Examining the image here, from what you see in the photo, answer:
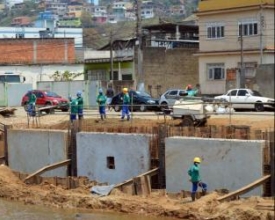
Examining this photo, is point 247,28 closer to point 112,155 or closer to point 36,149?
point 36,149

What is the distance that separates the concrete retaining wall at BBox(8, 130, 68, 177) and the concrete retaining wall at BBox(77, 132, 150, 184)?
42.8 inches

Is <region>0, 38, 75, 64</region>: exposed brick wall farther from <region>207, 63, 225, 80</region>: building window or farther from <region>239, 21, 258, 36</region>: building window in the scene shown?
<region>239, 21, 258, 36</region>: building window

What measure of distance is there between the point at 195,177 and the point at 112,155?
5.08m

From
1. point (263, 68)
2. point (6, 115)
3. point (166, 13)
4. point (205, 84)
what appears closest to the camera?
point (263, 68)

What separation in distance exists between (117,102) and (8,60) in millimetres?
24258

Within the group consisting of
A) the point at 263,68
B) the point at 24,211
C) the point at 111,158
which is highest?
the point at 263,68

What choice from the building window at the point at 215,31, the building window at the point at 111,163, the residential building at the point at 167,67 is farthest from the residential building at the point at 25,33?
the building window at the point at 111,163

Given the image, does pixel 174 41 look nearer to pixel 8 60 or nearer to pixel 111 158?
pixel 8 60

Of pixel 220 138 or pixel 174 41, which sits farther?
pixel 174 41

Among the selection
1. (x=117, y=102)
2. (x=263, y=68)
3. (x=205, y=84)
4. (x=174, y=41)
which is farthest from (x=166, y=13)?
(x=263, y=68)

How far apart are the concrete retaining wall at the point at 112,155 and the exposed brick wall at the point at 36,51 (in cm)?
3547

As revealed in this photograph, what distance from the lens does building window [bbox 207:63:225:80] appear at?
1912 inches

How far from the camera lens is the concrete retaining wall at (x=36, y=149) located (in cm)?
2622

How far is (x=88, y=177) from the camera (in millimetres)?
24906
